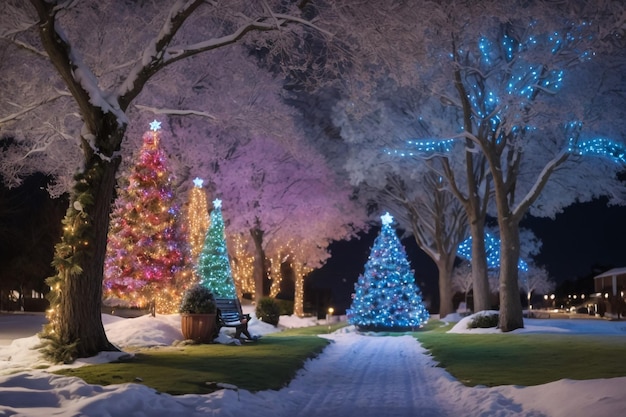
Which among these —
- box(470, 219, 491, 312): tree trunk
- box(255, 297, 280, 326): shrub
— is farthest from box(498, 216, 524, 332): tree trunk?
box(255, 297, 280, 326): shrub

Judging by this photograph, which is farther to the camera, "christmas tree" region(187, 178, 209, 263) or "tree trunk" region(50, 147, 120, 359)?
"christmas tree" region(187, 178, 209, 263)

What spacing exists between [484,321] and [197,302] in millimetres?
13053

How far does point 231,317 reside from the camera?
69.6 feet

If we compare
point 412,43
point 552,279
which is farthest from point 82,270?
point 552,279

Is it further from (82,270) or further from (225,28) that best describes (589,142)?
(82,270)

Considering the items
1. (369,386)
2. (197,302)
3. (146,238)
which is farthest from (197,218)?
(369,386)

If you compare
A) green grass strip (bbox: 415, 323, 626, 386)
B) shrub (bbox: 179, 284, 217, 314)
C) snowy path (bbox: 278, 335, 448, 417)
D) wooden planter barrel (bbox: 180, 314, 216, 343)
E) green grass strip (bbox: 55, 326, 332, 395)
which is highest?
shrub (bbox: 179, 284, 217, 314)

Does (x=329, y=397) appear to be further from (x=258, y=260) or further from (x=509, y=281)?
(x=258, y=260)

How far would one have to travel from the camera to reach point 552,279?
89.4m

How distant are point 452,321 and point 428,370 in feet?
77.6

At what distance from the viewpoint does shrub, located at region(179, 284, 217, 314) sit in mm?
18734

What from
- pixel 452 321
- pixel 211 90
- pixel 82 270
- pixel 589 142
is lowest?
pixel 452 321

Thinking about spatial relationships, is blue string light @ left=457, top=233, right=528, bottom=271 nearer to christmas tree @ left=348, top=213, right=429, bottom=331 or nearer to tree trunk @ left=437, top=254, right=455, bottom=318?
tree trunk @ left=437, top=254, right=455, bottom=318

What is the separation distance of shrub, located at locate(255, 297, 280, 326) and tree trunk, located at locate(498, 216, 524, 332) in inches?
403
